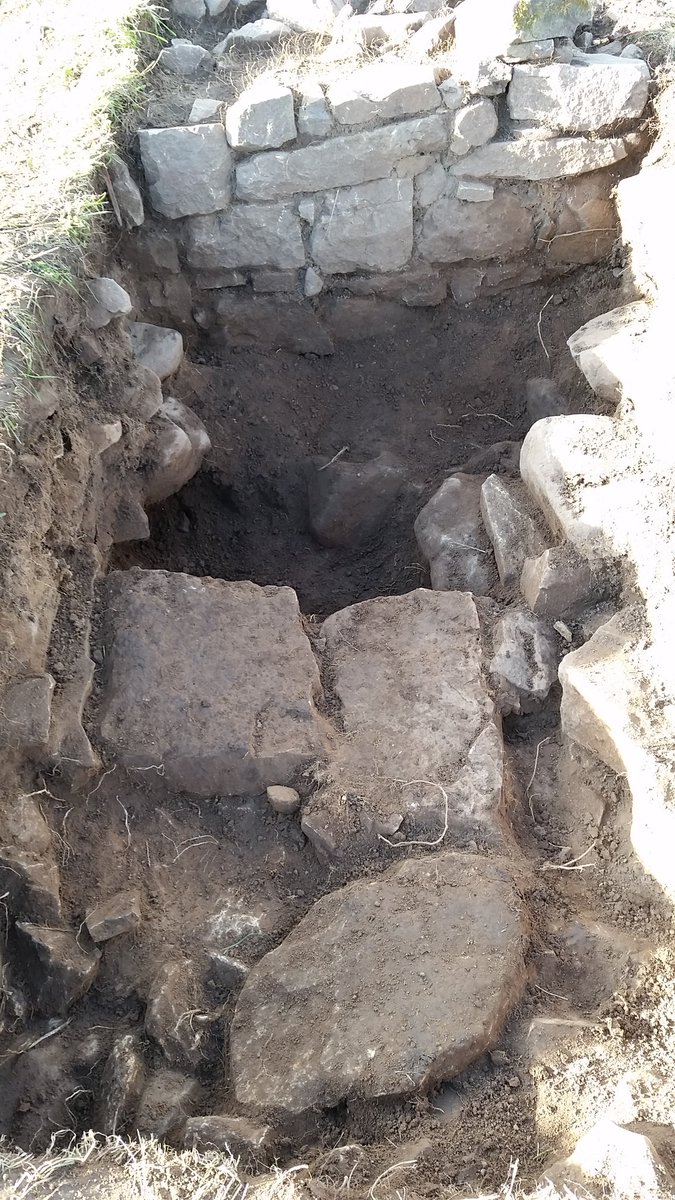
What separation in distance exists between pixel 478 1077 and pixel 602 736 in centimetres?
104

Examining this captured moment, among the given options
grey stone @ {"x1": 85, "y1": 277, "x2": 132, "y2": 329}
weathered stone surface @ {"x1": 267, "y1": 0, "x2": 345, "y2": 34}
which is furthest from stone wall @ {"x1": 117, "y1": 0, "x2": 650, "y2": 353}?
grey stone @ {"x1": 85, "y1": 277, "x2": 132, "y2": 329}

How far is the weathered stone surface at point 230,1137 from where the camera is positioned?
1930mm

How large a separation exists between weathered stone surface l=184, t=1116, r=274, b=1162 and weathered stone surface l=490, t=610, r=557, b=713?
1.45 metres

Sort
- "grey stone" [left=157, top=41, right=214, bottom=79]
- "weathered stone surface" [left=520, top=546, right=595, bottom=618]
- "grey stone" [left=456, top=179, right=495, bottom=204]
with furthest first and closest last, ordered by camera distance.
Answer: "grey stone" [left=157, top=41, right=214, bottom=79]
"grey stone" [left=456, top=179, right=495, bottom=204]
"weathered stone surface" [left=520, top=546, right=595, bottom=618]

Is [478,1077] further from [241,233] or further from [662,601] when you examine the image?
[241,233]

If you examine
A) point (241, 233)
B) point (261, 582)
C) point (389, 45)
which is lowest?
point (261, 582)

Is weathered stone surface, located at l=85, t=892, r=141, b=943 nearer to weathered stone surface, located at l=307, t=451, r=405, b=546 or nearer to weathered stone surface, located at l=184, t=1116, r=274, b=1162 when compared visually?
weathered stone surface, located at l=184, t=1116, r=274, b=1162

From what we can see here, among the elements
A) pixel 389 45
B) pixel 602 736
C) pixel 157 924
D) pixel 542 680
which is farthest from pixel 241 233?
pixel 157 924

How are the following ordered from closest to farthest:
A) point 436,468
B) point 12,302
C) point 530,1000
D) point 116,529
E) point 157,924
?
point 530,1000, point 157,924, point 12,302, point 116,529, point 436,468

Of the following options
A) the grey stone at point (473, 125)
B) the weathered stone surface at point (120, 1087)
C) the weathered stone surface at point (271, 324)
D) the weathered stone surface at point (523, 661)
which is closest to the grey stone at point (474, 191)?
the grey stone at point (473, 125)

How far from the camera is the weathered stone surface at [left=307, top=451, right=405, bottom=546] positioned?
161 inches

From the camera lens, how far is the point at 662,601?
9.09 ft

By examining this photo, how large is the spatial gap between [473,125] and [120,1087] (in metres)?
Answer: 3.68

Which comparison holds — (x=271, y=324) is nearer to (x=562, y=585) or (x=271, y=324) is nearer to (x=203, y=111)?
(x=203, y=111)
